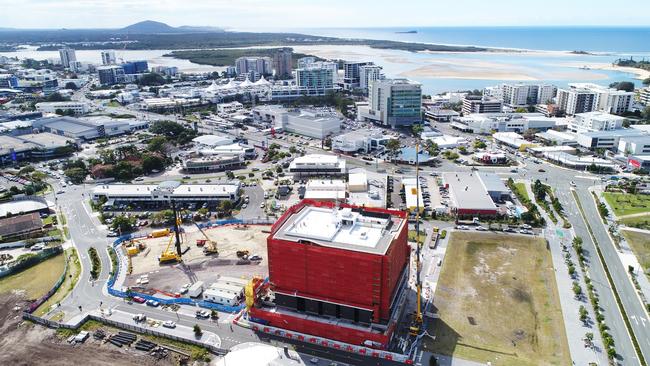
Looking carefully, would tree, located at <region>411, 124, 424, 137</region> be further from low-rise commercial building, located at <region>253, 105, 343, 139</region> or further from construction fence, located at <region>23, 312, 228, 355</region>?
construction fence, located at <region>23, 312, 228, 355</region>

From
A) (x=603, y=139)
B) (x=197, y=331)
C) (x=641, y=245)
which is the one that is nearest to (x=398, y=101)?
(x=603, y=139)

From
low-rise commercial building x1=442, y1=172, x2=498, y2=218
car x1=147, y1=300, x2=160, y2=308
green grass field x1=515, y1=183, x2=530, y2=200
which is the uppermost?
low-rise commercial building x1=442, y1=172, x2=498, y2=218

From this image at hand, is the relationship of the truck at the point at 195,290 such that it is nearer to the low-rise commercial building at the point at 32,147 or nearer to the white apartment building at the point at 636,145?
the low-rise commercial building at the point at 32,147

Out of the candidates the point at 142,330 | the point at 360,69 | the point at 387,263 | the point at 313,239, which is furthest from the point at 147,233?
the point at 360,69

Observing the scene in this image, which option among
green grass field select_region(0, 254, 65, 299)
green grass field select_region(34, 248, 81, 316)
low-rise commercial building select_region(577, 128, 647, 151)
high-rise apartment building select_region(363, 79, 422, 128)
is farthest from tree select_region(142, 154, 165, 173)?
low-rise commercial building select_region(577, 128, 647, 151)

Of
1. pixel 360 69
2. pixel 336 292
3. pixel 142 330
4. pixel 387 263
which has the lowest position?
pixel 142 330

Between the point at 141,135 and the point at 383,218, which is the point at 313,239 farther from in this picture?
the point at 141,135

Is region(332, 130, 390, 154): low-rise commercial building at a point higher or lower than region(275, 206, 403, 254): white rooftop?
lower
